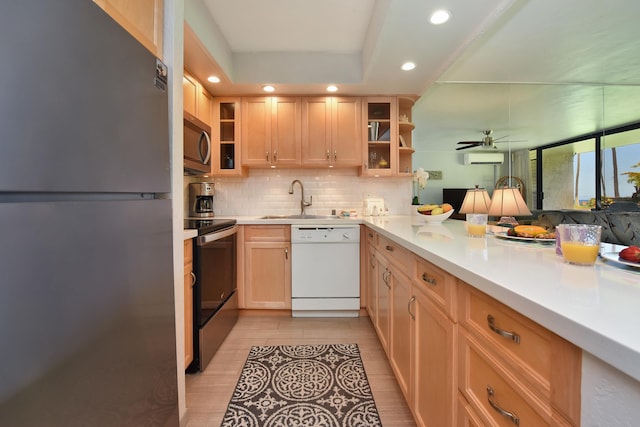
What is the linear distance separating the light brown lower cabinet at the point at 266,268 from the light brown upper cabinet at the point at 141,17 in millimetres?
1713

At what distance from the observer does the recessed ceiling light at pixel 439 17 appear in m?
1.61

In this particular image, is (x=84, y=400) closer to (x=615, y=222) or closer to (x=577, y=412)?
(x=577, y=412)

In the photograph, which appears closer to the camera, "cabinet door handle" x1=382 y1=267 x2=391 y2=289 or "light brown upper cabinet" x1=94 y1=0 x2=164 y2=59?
"light brown upper cabinet" x1=94 y1=0 x2=164 y2=59

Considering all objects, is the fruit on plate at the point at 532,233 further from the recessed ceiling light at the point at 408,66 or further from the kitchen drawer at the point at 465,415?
the recessed ceiling light at the point at 408,66

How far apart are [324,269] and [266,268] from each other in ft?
1.90

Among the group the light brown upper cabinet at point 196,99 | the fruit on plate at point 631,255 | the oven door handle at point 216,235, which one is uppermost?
the light brown upper cabinet at point 196,99

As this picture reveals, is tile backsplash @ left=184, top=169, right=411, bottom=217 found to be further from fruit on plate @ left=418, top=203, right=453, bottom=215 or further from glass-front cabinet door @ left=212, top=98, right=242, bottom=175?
fruit on plate @ left=418, top=203, right=453, bottom=215

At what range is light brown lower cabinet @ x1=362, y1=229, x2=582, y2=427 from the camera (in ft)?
1.57

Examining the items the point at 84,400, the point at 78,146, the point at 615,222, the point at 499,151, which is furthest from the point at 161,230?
the point at 499,151

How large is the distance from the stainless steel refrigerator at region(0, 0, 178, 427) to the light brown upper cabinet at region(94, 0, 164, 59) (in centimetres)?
12

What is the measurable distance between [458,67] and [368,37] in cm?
99

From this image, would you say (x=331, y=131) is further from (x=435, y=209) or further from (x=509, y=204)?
(x=509, y=204)

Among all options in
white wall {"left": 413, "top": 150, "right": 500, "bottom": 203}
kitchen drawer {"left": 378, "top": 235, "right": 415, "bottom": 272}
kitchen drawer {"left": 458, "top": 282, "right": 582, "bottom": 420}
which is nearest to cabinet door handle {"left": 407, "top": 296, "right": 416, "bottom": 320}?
kitchen drawer {"left": 378, "top": 235, "right": 415, "bottom": 272}

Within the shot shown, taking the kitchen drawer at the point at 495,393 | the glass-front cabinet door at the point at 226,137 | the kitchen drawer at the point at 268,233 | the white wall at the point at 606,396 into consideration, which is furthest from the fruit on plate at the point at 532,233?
the glass-front cabinet door at the point at 226,137
